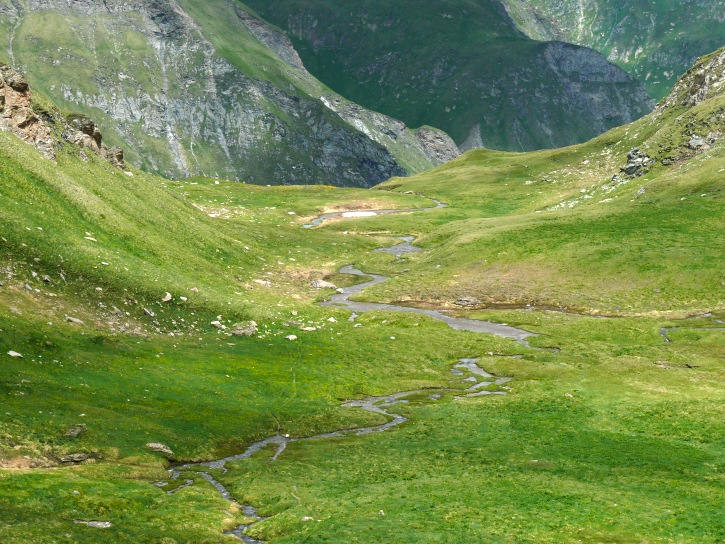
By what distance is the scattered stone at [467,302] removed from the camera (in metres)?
118

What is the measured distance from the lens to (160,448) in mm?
52125

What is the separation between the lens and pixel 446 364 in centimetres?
8744

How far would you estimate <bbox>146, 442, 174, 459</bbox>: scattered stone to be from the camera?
5188 cm

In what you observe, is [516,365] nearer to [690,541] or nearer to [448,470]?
[448,470]

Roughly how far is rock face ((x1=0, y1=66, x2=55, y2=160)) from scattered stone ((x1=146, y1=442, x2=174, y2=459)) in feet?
202

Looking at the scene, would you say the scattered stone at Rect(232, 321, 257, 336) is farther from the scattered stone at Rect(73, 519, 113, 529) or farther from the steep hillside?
the scattered stone at Rect(73, 519, 113, 529)

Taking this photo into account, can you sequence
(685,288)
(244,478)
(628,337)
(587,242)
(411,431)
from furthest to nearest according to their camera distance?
(587,242)
(685,288)
(628,337)
(411,431)
(244,478)

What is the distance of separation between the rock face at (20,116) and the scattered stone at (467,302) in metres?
64.5

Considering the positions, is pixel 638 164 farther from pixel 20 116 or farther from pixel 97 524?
pixel 97 524

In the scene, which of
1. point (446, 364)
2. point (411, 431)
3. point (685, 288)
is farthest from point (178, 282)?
point (685, 288)

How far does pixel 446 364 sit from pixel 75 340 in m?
42.2

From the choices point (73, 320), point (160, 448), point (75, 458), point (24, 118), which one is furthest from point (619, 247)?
point (75, 458)

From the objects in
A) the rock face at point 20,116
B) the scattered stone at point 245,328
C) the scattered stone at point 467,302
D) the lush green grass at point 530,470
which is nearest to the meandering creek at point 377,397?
the lush green grass at point 530,470

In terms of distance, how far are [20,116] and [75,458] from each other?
6814 centimetres
